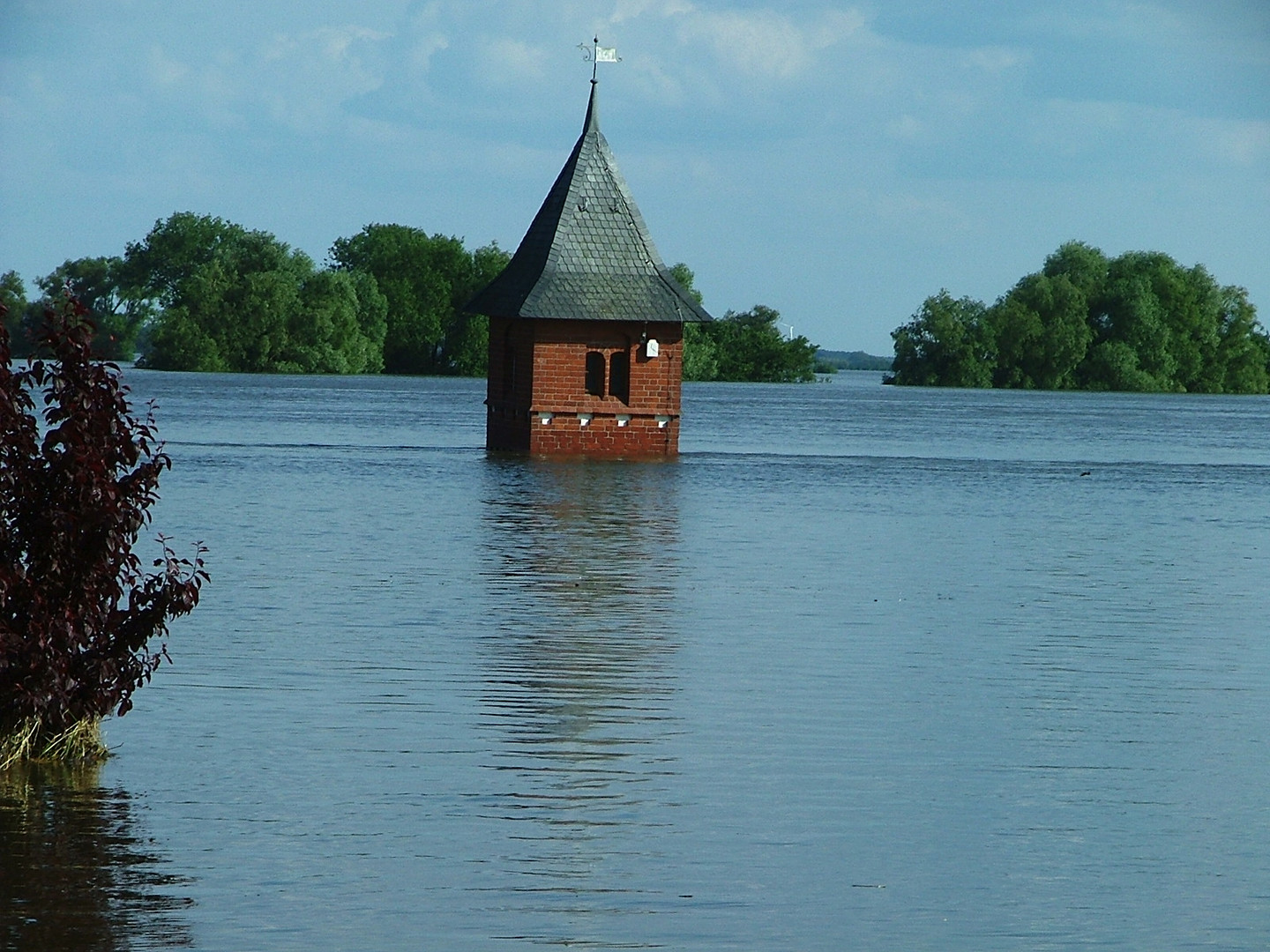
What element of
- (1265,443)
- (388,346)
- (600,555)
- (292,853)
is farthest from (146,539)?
(388,346)

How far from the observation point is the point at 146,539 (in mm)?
20859

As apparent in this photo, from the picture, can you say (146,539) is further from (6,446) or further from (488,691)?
(6,446)

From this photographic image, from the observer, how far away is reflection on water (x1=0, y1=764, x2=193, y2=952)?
7117mm

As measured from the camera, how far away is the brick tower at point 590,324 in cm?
4366

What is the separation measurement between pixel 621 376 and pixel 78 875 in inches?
1464

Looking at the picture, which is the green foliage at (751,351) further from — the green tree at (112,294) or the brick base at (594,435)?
the brick base at (594,435)

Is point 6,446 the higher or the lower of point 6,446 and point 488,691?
the higher

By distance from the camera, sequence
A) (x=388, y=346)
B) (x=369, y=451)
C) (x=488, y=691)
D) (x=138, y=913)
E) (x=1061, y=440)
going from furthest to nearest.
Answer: (x=388, y=346)
(x=1061, y=440)
(x=369, y=451)
(x=488, y=691)
(x=138, y=913)

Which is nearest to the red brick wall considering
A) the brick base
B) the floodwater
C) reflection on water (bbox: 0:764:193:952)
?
the brick base

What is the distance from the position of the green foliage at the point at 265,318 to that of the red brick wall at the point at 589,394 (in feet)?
254

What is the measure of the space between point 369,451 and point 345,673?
32409 mm

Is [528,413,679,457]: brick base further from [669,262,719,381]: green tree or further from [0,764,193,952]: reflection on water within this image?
[669,262,719,381]: green tree

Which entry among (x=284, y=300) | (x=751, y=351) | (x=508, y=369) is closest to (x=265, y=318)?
(x=284, y=300)

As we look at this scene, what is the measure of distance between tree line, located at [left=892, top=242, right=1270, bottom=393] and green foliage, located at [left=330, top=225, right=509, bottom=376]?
2707cm
